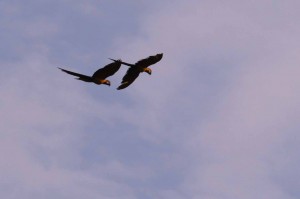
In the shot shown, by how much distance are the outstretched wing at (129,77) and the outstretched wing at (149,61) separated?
0.57 metres

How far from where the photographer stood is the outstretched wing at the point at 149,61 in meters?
36.9

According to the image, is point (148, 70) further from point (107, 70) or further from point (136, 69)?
point (107, 70)

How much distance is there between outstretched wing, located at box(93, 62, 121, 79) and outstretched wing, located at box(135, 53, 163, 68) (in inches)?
145

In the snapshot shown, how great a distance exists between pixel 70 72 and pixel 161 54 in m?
8.24

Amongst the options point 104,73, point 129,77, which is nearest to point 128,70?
point 129,77

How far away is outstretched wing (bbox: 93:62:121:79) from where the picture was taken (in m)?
33.6

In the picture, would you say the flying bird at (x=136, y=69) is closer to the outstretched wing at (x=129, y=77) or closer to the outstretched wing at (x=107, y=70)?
the outstretched wing at (x=129, y=77)

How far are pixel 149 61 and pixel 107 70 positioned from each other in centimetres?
458

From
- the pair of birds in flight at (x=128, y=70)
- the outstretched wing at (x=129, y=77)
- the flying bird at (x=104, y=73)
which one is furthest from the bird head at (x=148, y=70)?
the flying bird at (x=104, y=73)

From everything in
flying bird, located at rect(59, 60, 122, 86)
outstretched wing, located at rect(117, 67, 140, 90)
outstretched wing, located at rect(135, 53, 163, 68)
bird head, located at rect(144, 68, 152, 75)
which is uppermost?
outstretched wing, located at rect(135, 53, 163, 68)

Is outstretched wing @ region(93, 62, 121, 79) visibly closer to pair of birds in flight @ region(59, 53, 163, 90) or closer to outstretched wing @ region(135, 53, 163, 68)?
pair of birds in flight @ region(59, 53, 163, 90)

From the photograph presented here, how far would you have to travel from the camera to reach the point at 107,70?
3369 cm

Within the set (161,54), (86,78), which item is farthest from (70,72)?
(161,54)

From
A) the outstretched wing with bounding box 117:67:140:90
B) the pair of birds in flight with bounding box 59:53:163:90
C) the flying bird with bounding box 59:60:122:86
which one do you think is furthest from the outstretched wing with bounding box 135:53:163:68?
the flying bird with bounding box 59:60:122:86
